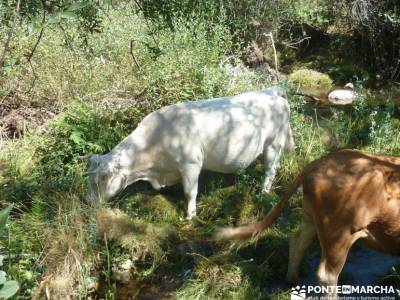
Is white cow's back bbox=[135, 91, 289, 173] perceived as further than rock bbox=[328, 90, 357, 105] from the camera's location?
No

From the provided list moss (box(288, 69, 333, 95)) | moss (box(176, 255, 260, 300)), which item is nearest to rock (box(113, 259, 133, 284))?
moss (box(176, 255, 260, 300))

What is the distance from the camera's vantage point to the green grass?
4836mm

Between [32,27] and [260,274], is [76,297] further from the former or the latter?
[32,27]

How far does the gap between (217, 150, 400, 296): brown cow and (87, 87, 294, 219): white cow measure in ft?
6.94

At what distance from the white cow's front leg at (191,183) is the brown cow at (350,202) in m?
2.07

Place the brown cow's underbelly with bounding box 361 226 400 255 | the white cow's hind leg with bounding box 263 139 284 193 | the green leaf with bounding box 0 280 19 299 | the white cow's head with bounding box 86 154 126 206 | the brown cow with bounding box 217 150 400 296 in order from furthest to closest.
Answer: the white cow's hind leg with bounding box 263 139 284 193, the white cow's head with bounding box 86 154 126 206, the brown cow's underbelly with bounding box 361 226 400 255, the brown cow with bounding box 217 150 400 296, the green leaf with bounding box 0 280 19 299

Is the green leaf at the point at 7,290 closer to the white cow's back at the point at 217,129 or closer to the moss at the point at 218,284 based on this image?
the moss at the point at 218,284

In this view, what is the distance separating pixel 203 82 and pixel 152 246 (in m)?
3.41

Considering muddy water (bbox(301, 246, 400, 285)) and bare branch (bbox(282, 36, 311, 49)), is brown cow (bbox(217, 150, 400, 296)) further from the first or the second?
bare branch (bbox(282, 36, 311, 49))

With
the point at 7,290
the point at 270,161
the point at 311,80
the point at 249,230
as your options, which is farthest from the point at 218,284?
the point at 311,80

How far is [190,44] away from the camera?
9023mm

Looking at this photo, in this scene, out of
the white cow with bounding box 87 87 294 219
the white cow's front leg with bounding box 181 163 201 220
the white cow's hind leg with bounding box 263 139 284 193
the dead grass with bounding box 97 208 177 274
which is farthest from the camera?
the white cow's hind leg with bounding box 263 139 284 193

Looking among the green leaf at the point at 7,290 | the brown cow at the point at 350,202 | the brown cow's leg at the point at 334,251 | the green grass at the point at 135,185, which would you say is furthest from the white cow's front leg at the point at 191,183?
the green leaf at the point at 7,290

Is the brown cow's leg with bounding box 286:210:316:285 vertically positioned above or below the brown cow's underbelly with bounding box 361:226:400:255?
below
